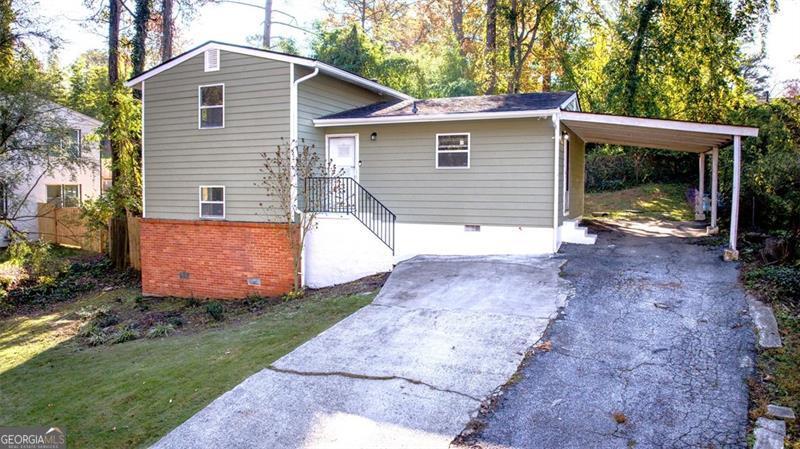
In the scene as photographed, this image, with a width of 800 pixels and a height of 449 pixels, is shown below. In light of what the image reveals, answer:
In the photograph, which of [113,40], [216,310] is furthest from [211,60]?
[113,40]

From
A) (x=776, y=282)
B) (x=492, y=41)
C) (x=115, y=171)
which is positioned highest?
(x=492, y=41)

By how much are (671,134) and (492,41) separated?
42.9ft

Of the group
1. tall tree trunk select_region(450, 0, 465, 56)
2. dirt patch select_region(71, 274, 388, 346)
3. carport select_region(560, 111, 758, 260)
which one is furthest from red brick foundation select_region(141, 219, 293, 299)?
tall tree trunk select_region(450, 0, 465, 56)

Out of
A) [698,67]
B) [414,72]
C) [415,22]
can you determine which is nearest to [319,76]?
[414,72]

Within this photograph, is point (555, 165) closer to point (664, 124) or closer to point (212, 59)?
point (664, 124)

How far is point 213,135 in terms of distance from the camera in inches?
523

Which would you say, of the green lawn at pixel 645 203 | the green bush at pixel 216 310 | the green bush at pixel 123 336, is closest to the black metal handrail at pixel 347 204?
the green bush at pixel 216 310

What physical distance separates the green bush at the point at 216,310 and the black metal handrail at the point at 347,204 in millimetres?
2744

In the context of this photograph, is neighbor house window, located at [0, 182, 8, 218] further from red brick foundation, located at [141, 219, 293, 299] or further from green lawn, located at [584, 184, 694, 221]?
green lawn, located at [584, 184, 694, 221]

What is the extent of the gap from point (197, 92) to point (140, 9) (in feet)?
21.6

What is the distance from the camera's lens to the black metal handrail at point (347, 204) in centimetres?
1220

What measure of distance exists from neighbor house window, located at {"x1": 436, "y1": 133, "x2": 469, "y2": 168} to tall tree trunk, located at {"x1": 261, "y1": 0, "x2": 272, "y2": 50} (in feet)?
66.9

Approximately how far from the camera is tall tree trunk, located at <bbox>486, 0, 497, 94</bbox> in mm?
22438

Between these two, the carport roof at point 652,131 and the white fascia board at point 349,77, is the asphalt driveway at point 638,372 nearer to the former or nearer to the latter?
the carport roof at point 652,131
